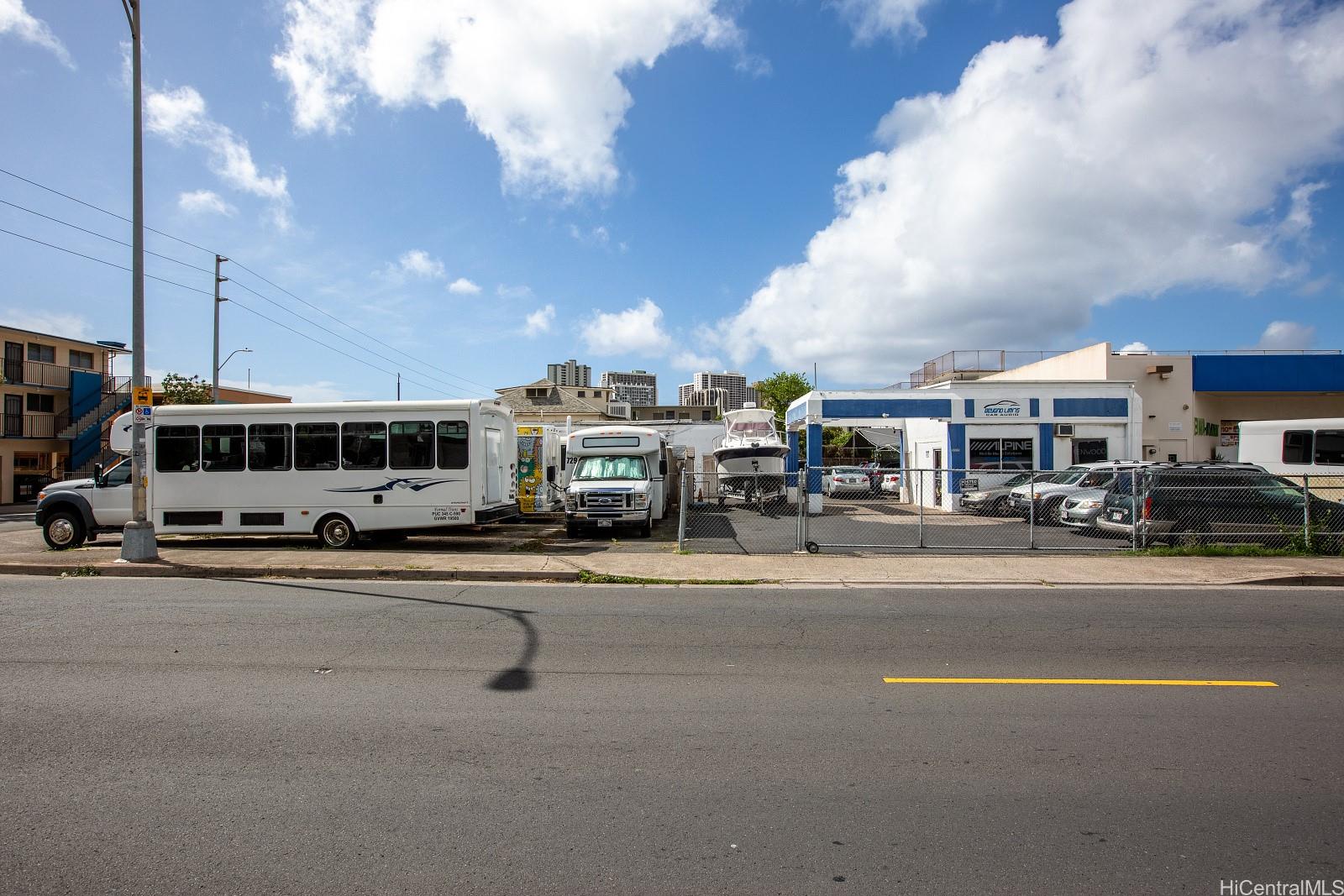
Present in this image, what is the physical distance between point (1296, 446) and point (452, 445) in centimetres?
2539

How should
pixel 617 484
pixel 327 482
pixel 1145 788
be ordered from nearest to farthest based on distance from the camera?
pixel 1145 788 < pixel 327 482 < pixel 617 484

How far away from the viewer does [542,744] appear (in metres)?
4.79

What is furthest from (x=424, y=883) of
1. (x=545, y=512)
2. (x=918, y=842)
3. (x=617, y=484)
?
(x=545, y=512)

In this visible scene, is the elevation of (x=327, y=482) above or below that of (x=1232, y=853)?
above

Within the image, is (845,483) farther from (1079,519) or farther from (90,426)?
(90,426)

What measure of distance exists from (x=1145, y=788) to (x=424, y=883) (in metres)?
3.84

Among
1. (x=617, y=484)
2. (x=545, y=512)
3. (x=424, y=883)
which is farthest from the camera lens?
(x=545, y=512)

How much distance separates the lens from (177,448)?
15.0 metres

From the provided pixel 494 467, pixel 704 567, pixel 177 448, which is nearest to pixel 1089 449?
Answer: pixel 704 567

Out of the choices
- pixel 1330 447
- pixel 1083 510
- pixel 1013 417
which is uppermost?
pixel 1013 417

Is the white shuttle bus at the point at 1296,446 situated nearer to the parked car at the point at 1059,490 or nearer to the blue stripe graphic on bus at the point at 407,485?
the parked car at the point at 1059,490

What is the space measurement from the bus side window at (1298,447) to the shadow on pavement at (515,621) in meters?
25.6

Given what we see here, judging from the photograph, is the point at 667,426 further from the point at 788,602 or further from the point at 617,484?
the point at 788,602

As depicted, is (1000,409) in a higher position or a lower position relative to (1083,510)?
higher
